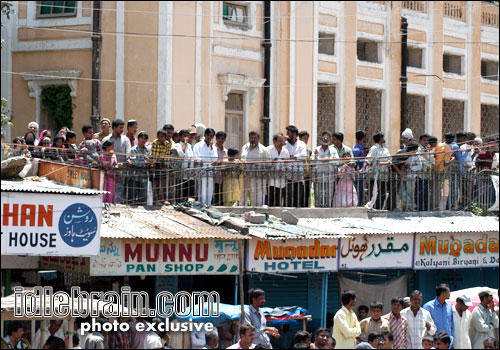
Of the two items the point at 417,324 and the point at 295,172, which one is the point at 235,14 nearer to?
the point at 295,172

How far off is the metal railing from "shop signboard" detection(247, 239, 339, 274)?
1424 millimetres

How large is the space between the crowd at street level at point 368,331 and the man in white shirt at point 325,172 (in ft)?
10.1

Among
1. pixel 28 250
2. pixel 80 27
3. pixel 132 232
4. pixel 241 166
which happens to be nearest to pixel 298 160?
pixel 241 166

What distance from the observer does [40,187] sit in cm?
1575

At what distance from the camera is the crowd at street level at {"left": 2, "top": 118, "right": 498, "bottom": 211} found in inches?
707

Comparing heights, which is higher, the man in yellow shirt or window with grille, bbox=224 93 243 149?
window with grille, bbox=224 93 243 149

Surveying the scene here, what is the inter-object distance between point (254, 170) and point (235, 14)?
24.1ft

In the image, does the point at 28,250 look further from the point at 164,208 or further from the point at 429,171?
the point at 429,171

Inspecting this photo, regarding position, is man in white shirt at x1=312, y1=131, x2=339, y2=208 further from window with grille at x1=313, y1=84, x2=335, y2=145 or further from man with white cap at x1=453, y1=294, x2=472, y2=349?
window with grille at x1=313, y1=84, x2=335, y2=145

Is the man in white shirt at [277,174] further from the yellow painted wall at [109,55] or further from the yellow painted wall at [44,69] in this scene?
the yellow painted wall at [44,69]

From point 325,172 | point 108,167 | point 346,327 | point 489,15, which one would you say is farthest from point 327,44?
point 346,327

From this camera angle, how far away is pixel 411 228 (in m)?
19.6

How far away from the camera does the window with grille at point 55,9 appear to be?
80.4ft

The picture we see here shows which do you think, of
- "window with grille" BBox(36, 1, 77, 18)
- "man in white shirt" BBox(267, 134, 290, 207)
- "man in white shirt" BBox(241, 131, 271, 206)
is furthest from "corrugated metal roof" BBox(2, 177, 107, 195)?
"window with grille" BBox(36, 1, 77, 18)
